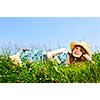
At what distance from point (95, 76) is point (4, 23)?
2.42 feet

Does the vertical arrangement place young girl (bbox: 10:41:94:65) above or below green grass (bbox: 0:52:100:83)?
above

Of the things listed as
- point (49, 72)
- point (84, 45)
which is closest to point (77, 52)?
point (84, 45)

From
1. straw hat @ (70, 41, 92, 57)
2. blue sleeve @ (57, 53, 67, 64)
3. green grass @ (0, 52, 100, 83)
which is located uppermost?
straw hat @ (70, 41, 92, 57)

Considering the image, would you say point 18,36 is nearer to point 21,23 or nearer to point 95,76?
point 21,23

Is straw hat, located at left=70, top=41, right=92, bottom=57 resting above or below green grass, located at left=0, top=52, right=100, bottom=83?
above

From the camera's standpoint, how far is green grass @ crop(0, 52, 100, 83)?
182 cm

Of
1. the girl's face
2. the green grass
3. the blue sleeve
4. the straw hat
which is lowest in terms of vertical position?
the green grass

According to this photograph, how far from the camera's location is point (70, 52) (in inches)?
72.4

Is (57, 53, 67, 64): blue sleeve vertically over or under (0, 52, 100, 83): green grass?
over

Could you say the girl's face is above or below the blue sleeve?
above

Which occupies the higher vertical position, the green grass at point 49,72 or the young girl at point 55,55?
the young girl at point 55,55

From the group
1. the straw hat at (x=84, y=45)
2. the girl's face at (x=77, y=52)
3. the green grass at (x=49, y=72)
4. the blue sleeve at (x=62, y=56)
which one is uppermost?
the straw hat at (x=84, y=45)

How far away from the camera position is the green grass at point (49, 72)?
1819 millimetres
